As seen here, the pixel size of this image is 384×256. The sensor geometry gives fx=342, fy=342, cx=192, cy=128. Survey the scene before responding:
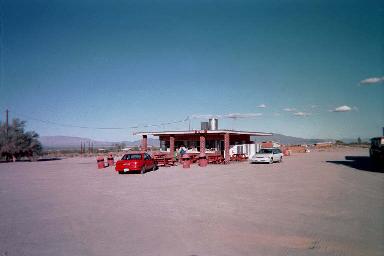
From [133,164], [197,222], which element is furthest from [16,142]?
[197,222]

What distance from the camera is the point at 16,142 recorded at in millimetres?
46219

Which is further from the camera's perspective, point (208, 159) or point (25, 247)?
point (208, 159)

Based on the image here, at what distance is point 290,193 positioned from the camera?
1258 cm

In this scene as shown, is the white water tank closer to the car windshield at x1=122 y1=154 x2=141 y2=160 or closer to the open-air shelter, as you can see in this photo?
the open-air shelter

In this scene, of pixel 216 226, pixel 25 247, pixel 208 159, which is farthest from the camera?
pixel 208 159

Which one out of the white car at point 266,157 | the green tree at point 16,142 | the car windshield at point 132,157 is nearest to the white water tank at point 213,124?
the white car at point 266,157

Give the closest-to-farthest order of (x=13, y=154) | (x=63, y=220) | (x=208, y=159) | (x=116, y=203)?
1. (x=63, y=220)
2. (x=116, y=203)
3. (x=208, y=159)
4. (x=13, y=154)

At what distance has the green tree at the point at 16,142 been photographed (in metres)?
45.8

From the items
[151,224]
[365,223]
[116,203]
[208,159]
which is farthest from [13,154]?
[365,223]

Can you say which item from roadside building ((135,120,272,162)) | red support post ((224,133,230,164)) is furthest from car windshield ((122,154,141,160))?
red support post ((224,133,230,164))

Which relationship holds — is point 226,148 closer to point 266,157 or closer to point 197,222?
point 266,157

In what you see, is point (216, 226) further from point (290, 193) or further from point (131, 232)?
point (290, 193)

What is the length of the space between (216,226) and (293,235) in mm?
1735

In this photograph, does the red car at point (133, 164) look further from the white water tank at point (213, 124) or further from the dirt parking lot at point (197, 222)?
the white water tank at point (213, 124)
